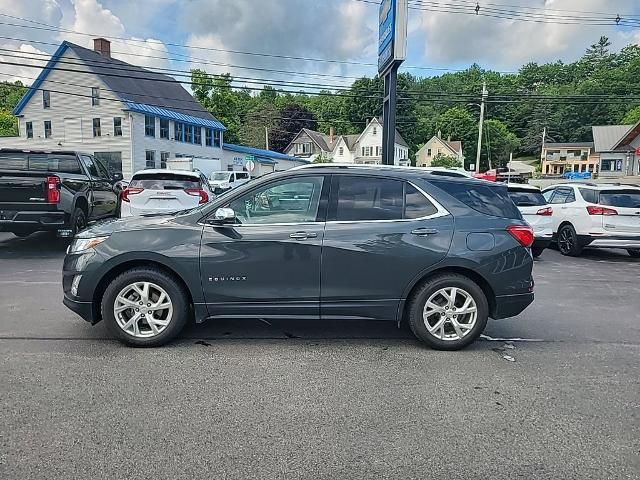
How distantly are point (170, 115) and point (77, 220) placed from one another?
30.4m

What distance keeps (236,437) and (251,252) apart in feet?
6.31

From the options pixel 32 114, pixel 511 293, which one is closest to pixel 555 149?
pixel 32 114

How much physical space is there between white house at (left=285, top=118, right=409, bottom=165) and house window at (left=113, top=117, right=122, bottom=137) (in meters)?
44.9

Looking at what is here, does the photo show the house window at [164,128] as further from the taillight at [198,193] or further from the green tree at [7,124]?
the green tree at [7,124]

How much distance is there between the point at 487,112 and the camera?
104m

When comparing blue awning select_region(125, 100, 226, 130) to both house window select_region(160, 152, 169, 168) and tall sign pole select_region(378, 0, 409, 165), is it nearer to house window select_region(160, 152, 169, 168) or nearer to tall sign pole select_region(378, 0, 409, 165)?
house window select_region(160, 152, 169, 168)

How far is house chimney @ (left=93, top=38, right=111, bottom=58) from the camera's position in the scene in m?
39.2

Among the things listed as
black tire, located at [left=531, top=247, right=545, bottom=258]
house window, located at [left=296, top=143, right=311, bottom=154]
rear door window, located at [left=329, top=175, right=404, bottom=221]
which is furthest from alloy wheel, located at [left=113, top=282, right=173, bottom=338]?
house window, located at [left=296, top=143, right=311, bottom=154]

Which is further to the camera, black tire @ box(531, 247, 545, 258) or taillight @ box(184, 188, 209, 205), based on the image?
black tire @ box(531, 247, 545, 258)

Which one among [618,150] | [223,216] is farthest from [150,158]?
[618,150]

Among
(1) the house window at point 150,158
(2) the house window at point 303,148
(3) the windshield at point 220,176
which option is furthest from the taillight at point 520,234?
(2) the house window at point 303,148

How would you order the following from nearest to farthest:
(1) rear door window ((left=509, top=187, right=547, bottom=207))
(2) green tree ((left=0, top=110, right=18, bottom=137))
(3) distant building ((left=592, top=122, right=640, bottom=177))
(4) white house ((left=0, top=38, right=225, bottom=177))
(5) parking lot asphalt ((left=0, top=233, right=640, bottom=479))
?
(5) parking lot asphalt ((left=0, top=233, right=640, bottom=479))
(1) rear door window ((left=509, top=187, right=547, bottom=207))
(4) white house ((left=0, top=38, right=225, bottom=177))
(3) distant building ((left=592, top=122, right=640, bottom=177))
(2) green tree ((left=0, top=110, right=18, bottom=137))

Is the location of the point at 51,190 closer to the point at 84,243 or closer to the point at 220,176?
the point at 84,243

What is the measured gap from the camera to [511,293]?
16.6 feet
